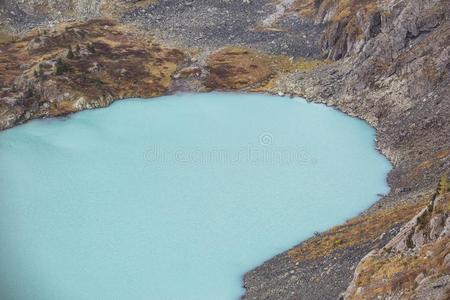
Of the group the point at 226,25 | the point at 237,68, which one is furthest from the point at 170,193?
the point at 226,25

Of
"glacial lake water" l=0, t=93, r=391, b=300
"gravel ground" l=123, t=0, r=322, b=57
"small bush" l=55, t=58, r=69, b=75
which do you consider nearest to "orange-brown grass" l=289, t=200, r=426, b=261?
"glacial lake water" l=0, t=93, r=391, b=300

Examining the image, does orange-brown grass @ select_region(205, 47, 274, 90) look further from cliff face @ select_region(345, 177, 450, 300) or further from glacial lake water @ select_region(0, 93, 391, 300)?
cliff face @ select_region(345, 177, 450, 300)

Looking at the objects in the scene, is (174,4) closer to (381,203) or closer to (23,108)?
(23,108)

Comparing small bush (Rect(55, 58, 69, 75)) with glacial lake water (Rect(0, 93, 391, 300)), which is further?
small bush (Rect(55, 58, 69, 75))

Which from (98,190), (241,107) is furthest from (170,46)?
(98,190)

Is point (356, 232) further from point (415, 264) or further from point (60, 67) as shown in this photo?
point (60, 67)

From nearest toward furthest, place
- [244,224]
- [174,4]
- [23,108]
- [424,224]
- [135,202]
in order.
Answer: [424,224]
[244,224]
[135,202]
[23,108]
[174,4]
